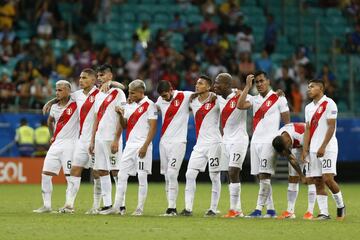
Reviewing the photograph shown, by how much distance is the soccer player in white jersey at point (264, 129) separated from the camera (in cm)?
1833

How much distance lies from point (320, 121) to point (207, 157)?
2093mm

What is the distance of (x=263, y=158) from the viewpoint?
1834cm

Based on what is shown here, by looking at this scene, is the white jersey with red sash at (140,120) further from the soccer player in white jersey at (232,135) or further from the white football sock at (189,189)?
the soccer player in white jersey at (232,135)

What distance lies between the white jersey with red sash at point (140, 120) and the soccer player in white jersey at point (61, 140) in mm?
1093

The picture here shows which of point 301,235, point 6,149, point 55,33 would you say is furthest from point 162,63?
point 301,235

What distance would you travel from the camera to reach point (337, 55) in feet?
118

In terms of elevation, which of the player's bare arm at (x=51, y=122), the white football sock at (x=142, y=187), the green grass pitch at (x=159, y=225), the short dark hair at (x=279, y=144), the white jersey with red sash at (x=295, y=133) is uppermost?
the player's bare arm at (x=51, y=122)

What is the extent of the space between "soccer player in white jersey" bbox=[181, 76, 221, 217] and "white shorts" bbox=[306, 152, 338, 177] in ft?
5.35

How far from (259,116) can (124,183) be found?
2572 millimetres

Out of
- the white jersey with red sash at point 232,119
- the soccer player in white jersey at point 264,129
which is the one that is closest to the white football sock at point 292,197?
the soccer player in white jersey at point 264,129

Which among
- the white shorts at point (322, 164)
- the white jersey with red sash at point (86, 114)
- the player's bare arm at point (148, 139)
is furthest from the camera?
the white jersey with red sash at point (86, 114)

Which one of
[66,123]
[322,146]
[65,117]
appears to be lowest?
[322,146]


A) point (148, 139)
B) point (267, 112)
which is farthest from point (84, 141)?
point (267, 112)

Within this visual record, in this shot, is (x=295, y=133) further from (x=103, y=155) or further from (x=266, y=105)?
(x=103, y=155)
